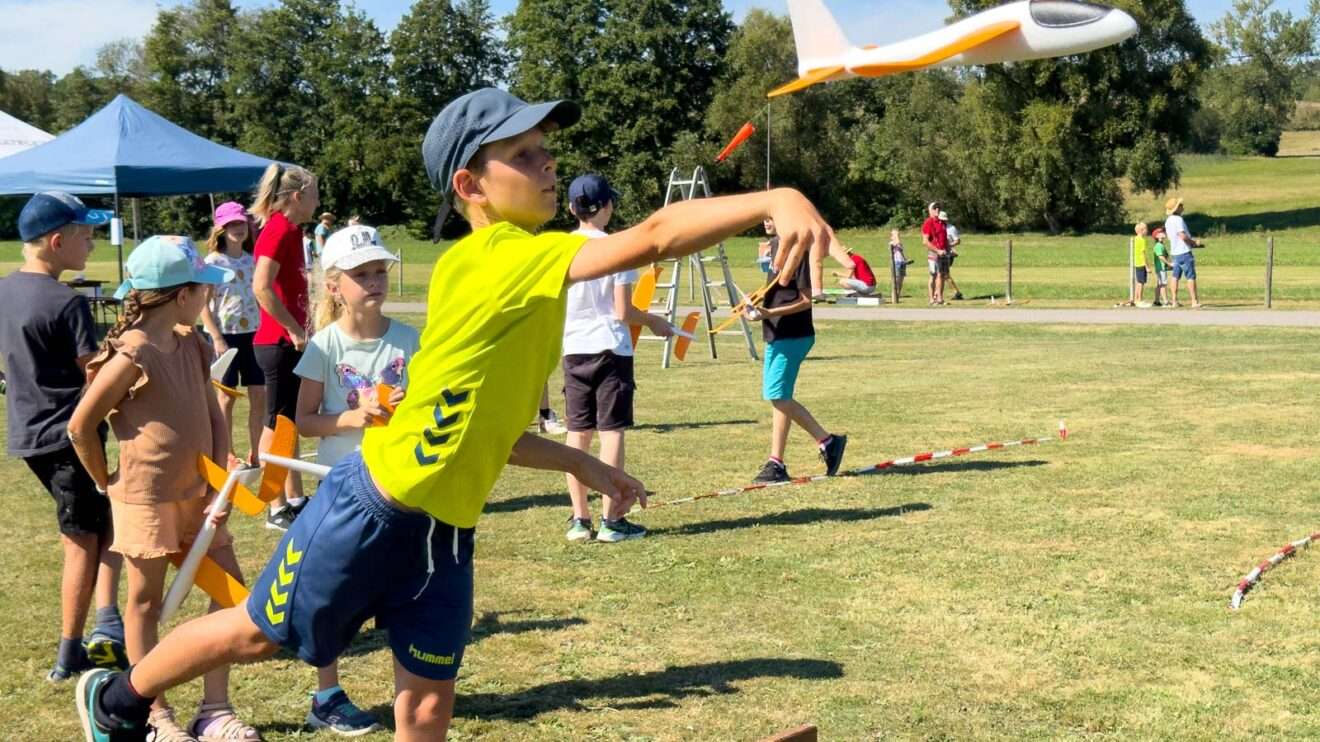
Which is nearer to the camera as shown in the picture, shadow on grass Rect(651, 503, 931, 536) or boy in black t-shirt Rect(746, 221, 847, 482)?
shadow on grass Rect(651, 503, 931, 536)

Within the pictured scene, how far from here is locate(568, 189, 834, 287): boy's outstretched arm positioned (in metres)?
2.32

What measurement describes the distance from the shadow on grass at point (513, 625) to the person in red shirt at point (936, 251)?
22.9m

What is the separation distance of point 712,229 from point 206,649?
6.20 feet

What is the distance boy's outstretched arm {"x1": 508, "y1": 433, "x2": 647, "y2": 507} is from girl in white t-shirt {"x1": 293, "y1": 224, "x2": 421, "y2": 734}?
135 centimetres

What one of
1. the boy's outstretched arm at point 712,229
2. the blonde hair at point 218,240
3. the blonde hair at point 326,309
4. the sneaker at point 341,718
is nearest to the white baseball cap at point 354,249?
the blonde hair at point 326,309

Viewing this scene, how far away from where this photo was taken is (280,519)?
25.7 ft

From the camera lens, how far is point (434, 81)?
89.9 metres

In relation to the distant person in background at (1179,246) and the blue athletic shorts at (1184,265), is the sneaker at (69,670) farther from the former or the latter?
the blue athletic shorts at (1184,265)

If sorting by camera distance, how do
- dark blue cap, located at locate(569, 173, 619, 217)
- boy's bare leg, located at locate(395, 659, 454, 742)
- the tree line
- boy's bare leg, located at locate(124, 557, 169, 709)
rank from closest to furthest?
boy's bare leg, located at locate(395, 659, 454, 742), boy's bare leg, located at locate(124, 557, 169, 709), dark blue cap, located at locate(569, 173, 619, 217), the tree line

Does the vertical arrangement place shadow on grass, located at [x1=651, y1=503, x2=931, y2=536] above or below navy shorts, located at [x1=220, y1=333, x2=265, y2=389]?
below

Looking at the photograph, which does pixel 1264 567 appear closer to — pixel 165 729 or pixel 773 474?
pixel 773 474

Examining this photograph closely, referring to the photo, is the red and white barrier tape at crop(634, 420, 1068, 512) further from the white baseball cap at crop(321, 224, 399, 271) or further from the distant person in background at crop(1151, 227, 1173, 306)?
the distant person in background at crop(1151, 227, 1173, 306)

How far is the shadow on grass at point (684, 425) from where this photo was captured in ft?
39.2

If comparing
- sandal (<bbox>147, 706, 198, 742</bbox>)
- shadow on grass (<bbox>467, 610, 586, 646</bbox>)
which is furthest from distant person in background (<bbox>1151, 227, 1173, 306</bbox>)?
sandal (<bbox>147, 706, 198, 742</bbox>)
